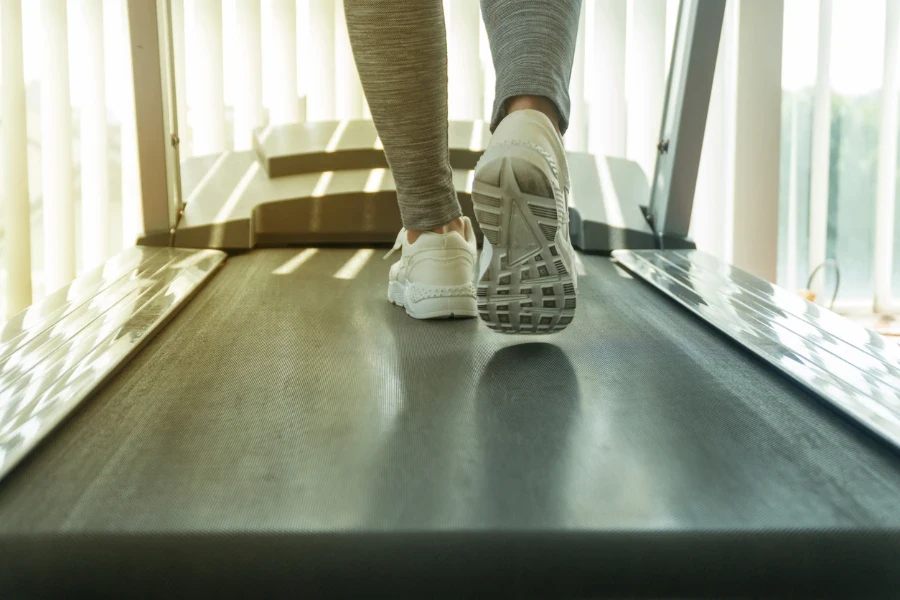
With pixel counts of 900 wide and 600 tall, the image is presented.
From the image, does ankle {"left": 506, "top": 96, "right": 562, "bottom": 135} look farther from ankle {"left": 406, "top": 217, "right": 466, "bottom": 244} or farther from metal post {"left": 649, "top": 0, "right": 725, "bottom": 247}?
metal post {"left": 649, "top": 0, "right": 725, "bottom": 247}

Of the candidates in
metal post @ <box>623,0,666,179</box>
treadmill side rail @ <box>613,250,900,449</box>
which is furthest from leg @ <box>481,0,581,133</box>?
metal post @ <box>623,0,666,179</box>

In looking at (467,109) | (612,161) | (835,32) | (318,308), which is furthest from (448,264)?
(835,32)

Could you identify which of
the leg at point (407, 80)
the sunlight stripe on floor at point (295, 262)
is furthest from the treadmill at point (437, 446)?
the leg at point (407, 80)

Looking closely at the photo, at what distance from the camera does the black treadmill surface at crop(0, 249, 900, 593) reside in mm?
606

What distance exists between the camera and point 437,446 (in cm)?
76

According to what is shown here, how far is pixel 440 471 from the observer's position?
0.70 m

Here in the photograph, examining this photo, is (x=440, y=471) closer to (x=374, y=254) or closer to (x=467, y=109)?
(x=374, y=254)

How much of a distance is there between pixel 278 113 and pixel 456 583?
223 centimetres

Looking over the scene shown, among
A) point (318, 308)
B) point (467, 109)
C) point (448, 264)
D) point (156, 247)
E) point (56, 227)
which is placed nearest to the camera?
point (448, 264)

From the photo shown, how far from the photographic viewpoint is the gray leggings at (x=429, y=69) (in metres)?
1.00

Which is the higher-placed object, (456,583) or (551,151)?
(551,151)

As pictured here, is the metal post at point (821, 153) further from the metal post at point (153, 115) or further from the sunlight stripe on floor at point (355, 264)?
the metal post at point (153, 115)

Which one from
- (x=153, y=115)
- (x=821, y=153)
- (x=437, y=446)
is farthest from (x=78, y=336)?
(x=821, y=153)

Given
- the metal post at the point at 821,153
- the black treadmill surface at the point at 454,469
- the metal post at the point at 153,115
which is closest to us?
the black treadmill surface at the point at 454,469
